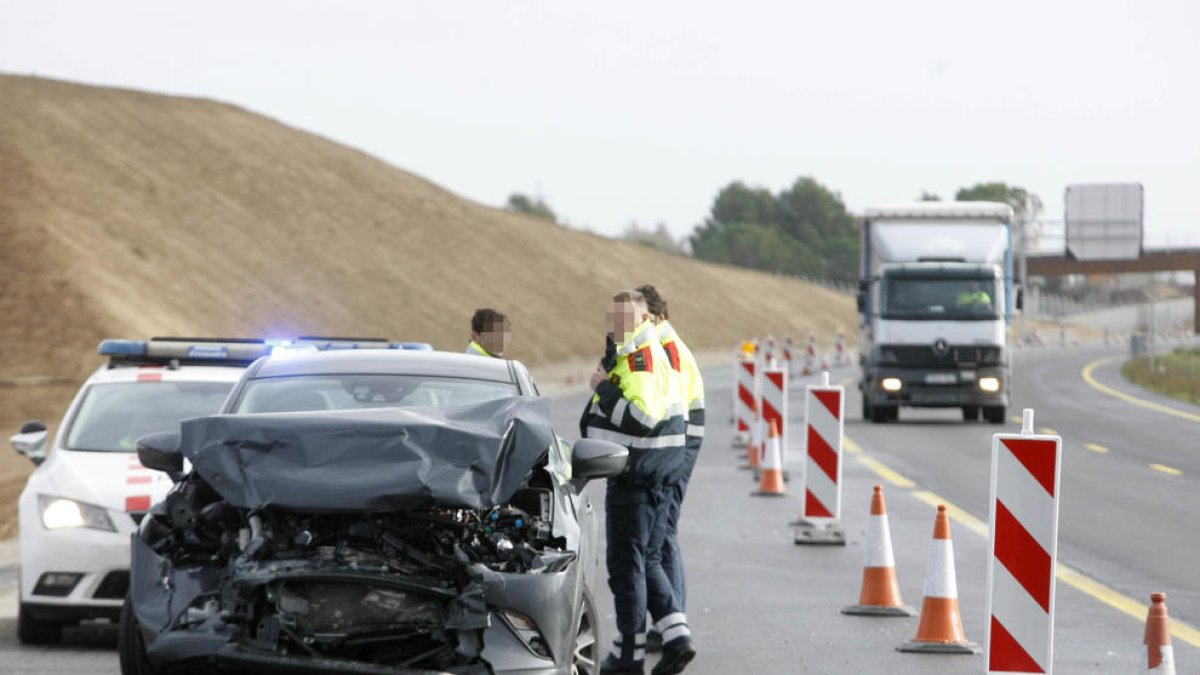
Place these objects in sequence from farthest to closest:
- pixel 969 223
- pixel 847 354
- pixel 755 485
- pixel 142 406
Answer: pixel 847 354, pixel 969 223, pixel 755 485, pixel 142 406

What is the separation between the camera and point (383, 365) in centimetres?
932

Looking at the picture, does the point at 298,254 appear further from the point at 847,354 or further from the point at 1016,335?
the point at 1016,335

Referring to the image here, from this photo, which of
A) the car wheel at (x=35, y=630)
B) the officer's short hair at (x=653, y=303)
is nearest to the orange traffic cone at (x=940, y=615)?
the officer's short hair at (x=653, y=303)

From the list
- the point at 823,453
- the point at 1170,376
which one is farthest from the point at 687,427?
the point at 1170,376

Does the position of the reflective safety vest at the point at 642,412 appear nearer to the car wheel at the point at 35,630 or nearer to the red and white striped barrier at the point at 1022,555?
the red and white striped barrier at the point at 1022,555

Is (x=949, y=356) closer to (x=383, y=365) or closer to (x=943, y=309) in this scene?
(x=943, y=309)

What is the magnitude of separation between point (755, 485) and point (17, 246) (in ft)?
113

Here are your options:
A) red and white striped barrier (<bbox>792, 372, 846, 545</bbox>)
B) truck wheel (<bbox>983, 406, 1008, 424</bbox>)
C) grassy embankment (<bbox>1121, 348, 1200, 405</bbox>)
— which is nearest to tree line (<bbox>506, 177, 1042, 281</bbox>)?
grassy embankment (<bbox>1121, 348, 1200, 405</bbox>)

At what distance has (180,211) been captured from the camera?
73562 millimetres

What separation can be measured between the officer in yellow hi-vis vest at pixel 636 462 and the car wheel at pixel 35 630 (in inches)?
115

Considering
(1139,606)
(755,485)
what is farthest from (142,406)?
(755,485)

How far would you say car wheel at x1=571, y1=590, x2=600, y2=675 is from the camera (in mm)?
8109

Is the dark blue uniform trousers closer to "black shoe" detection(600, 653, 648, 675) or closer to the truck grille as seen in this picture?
"black shoe" detection(600, 653, 648, 675)

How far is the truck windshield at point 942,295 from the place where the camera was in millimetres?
32281
